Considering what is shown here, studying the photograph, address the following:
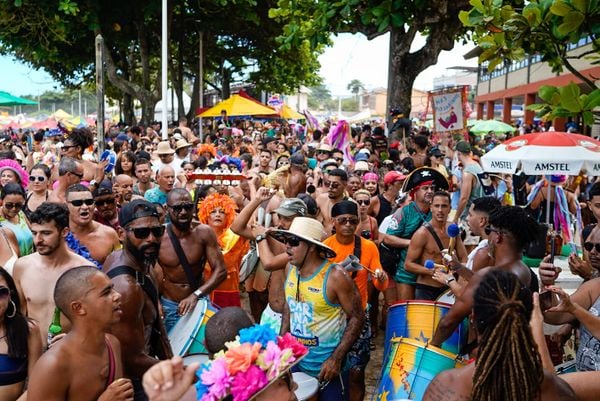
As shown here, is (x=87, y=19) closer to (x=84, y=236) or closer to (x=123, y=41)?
(x=123, y=41)

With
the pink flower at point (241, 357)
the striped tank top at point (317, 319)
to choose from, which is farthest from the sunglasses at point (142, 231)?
the pink flower at point (241, 357)

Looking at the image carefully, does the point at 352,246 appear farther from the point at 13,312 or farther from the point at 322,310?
the point at 13,312

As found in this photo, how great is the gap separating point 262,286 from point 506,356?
4438mm

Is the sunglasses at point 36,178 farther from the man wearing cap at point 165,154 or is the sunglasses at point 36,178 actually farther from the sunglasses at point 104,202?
the man wearing cap at point 165,154

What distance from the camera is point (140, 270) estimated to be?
14.5 feet

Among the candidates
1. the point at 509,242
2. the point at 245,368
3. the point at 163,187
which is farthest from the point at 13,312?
the point at 163,187

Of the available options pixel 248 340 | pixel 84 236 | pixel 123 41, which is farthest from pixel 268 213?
pixel 123 41

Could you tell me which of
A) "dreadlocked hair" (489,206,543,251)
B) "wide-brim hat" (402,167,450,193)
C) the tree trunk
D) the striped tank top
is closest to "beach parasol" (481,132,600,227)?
"wide-brim hat" (402,167,450,193)

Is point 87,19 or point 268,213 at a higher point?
point 87,19

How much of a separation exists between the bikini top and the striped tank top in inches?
73.2

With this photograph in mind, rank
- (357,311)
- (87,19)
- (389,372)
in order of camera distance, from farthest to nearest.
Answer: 1. (87,19)
2. (357,311)
3. (389,372)

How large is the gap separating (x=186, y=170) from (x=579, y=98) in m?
7.00

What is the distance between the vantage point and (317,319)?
4.76 metres

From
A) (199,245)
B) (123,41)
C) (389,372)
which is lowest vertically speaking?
(389,372)
